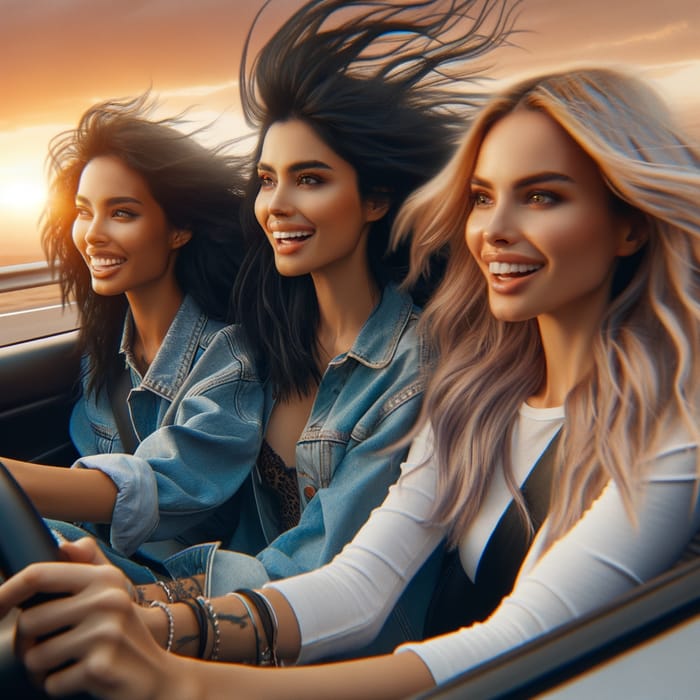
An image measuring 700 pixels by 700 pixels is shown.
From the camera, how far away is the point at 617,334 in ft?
4.03

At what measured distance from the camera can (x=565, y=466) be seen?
1219 millimetres

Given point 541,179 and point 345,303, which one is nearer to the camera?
point 541,179

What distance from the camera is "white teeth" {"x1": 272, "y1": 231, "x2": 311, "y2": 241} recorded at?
1.70 m

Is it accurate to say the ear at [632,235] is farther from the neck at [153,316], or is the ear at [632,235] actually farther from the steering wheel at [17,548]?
the neck at [153,316]

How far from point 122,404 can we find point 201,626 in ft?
3.30

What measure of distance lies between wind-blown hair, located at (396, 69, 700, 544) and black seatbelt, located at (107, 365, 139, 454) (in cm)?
91

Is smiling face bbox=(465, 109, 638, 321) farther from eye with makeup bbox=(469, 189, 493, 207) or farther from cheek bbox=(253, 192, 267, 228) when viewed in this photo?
cheek bbox=(253, 192, 267, 228)

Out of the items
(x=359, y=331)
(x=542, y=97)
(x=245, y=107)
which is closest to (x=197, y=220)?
(x=245, y=107)

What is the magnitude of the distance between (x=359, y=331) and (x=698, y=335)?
746 mm

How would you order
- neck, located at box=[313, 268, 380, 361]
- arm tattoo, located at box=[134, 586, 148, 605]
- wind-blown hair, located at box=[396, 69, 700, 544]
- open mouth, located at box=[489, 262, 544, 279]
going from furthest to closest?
neck, located at box=[313, 268, 380, 361], arm tattoo, located at box=[134, 586, 148, 605], open mouth, located at box=[489, 262, 544, 279], wind-blown hair, located at box=[396, 69, 700, 544]

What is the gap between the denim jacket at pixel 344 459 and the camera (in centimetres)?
153

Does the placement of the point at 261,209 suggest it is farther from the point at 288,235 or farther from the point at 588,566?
the point at 588,566

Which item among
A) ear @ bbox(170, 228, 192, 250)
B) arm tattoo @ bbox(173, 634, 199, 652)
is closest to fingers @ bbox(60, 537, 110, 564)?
arm tattoo @ bbox(173, 634, 199, 652)

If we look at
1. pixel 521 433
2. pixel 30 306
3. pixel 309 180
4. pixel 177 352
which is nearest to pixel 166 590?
Result: pixel 177 352
